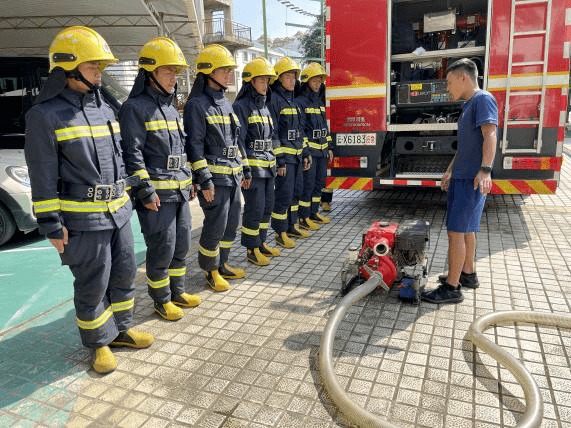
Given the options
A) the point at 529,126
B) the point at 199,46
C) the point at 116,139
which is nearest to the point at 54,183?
the point at 116,139

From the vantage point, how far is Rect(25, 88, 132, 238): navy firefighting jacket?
103 inches

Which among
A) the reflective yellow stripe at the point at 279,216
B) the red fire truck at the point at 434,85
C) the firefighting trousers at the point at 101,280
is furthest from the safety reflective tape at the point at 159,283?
the red fire truck at the point at 434,85

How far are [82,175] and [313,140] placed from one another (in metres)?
3.98

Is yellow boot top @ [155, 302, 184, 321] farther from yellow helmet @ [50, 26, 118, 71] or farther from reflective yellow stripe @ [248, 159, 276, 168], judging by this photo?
yellow helmet @ [50, 26, 118, 71]

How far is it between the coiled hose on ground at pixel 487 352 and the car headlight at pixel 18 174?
448 cm

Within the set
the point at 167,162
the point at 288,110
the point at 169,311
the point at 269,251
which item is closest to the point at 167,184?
the point at 167,162

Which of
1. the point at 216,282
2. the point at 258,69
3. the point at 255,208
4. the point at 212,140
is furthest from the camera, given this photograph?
the point at 255,208

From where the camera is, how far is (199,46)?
1947 cm

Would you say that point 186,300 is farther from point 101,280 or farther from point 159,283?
point 101,280

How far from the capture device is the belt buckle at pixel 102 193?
2809 mm

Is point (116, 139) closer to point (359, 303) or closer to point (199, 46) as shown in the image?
point (359, 303)

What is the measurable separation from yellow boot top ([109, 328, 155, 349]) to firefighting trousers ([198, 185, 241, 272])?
3.68 feet

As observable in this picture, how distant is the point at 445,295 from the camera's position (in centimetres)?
383

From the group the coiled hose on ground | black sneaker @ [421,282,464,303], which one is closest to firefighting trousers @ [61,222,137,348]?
the coiled hose on ground
